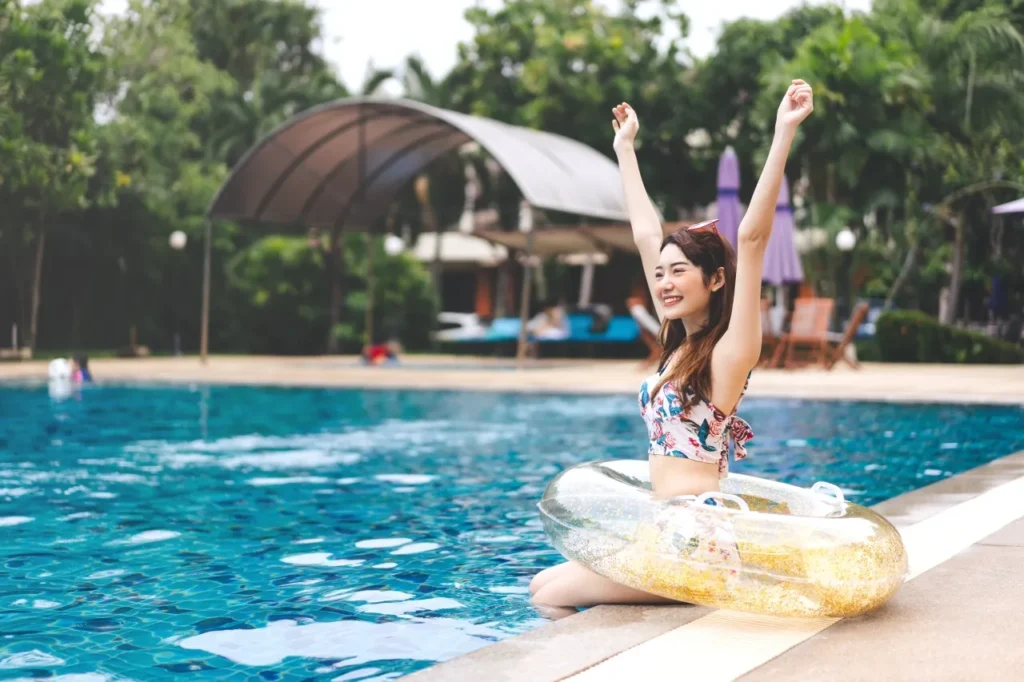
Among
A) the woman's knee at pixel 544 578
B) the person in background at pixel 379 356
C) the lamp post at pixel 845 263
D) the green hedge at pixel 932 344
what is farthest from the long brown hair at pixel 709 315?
the lamp post at pixel 845 263

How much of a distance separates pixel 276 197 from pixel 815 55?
10.3m

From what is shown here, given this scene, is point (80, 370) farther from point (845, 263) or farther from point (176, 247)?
point (845, 263)

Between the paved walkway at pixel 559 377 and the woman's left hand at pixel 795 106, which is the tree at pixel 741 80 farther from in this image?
the woman's left hand at pixel 795 106

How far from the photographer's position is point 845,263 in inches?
991

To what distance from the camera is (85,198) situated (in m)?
22.1

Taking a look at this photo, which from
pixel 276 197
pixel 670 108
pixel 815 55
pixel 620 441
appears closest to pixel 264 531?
pixel 620 441

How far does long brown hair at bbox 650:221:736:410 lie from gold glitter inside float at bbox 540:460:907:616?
327mm

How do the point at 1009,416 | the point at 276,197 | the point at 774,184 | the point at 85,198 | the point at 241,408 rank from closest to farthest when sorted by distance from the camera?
the point at 774,184, the point at 1009,416, the point at 241,408, the point at 276,197, the point at 85,198

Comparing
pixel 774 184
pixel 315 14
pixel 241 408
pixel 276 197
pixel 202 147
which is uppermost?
pixel 315 14

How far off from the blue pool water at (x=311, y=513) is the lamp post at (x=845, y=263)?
11.2m

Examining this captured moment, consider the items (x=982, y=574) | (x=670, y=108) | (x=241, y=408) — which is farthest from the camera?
(x=670, y=108)

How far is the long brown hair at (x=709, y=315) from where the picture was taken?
3.46 meters

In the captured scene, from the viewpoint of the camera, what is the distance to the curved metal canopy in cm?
1772

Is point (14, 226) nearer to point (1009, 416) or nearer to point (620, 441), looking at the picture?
point (620, 441)
